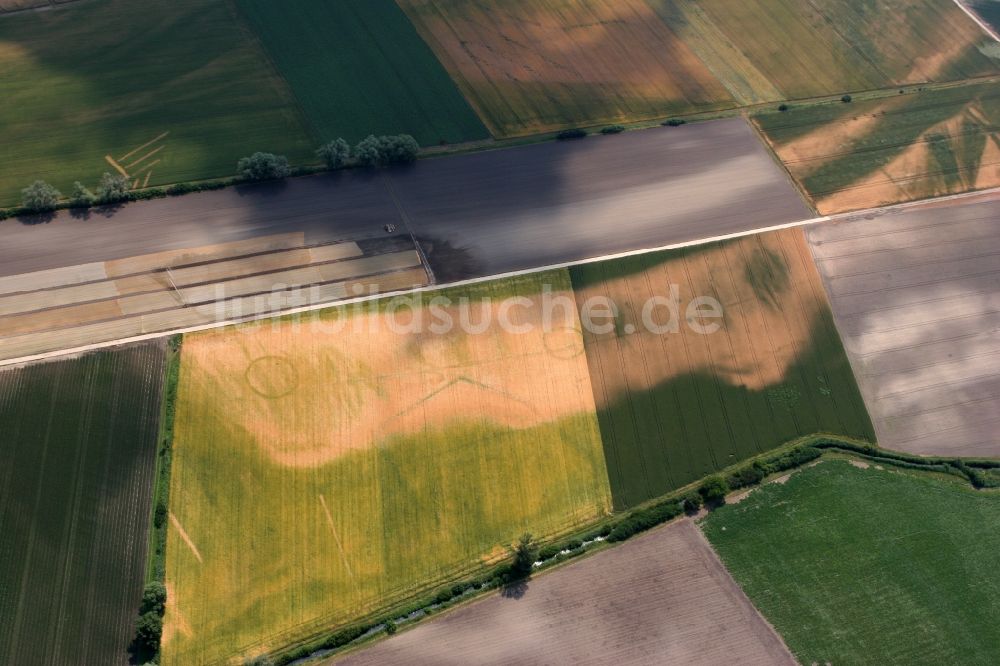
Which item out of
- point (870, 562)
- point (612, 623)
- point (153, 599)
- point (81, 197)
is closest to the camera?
point (153, 599)

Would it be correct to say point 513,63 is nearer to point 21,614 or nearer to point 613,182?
point 613,182

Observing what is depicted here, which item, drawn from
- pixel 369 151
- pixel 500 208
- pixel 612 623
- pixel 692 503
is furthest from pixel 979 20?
pixel 612 623

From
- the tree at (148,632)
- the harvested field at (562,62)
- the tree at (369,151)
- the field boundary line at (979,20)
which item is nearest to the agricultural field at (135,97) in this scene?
the tree at (369,151)

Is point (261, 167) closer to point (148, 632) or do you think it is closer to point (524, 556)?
point (148, 632)

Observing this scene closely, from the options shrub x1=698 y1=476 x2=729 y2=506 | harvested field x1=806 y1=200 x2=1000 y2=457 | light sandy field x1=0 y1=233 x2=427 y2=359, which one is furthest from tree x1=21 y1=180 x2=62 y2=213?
harvested field x1=806 y1=200 x2=1000 y2=457

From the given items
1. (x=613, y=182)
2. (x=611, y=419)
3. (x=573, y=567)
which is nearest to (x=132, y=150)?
(x=613, y=182)

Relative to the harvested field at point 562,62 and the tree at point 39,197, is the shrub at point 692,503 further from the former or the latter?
the tree at point 39,197
